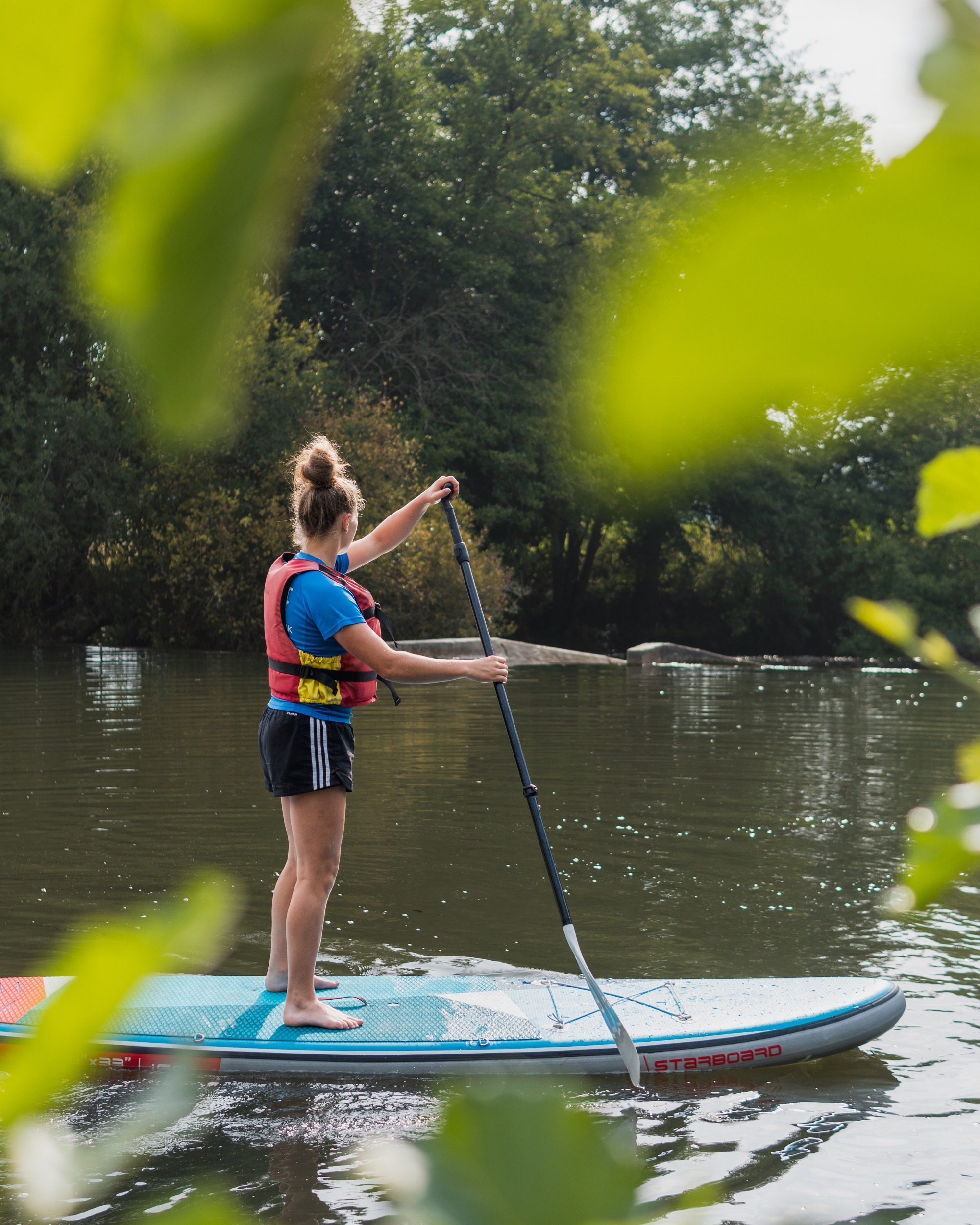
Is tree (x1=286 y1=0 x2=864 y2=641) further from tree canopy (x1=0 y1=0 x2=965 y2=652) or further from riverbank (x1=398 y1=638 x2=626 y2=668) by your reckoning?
riverbank (x1=398 y1=638 x2=626 y2=668)

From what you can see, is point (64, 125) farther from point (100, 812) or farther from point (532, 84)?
point (532, 84)

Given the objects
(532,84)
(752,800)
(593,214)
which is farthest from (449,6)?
(532,84)

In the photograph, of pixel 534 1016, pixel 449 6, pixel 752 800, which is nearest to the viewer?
pixel 449 6

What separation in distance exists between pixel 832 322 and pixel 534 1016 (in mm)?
4568

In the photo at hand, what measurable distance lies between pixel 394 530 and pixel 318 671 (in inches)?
31.5

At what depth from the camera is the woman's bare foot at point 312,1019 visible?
435cm

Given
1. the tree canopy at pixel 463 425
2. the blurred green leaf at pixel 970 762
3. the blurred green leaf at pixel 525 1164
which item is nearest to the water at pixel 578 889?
the blurred green leaf at pixel 525 1164

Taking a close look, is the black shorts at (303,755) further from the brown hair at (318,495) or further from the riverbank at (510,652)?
the riverbank at (510,652)

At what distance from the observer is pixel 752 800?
33.0 feet

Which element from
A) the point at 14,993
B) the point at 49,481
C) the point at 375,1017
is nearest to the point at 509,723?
the point at 375,1017

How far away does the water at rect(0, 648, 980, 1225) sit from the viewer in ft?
11.8

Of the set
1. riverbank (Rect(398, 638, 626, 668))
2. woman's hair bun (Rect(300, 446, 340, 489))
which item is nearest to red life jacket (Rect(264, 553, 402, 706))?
woman's hair bun (Rect(300, 446, 340, 489))

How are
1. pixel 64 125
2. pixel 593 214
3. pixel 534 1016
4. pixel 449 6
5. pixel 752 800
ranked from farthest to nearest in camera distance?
1. pixel 593 214
2. pixel 752 800
3. pixel 534 1016
4. pixel 449 6
5. pixel 64 125

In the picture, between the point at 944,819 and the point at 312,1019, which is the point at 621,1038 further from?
the point at 944,819
